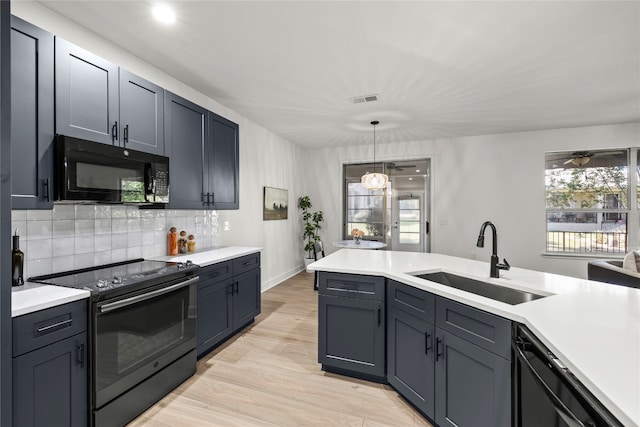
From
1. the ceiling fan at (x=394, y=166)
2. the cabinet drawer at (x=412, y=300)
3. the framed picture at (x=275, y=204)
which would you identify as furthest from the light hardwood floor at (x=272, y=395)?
the ceiling fan at (x=394, y=166)

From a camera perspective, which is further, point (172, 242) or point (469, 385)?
point (172, 242)

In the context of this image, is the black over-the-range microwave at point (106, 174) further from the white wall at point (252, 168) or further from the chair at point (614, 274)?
the chair at point (614, 274)

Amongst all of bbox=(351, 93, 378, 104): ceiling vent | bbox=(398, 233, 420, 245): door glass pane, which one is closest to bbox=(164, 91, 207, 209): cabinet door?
bbox=(351, 93, 378, 104): ceiling vent

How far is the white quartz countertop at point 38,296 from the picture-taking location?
1400 mm

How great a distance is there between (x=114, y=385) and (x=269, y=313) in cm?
217

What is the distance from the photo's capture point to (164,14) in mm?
2086

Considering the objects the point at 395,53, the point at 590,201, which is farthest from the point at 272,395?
the point at 590,201

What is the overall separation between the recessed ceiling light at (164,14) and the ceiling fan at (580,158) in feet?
19.7

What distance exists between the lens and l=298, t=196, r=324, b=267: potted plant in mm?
6297

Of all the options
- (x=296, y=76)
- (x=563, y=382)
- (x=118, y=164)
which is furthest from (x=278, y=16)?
(x=563, y=382)

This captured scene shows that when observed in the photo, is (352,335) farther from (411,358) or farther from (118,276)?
(118,276)

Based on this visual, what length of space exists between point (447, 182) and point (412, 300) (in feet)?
14.1

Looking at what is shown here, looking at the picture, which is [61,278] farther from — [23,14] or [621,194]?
[621,194]

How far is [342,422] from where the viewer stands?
192 cm
